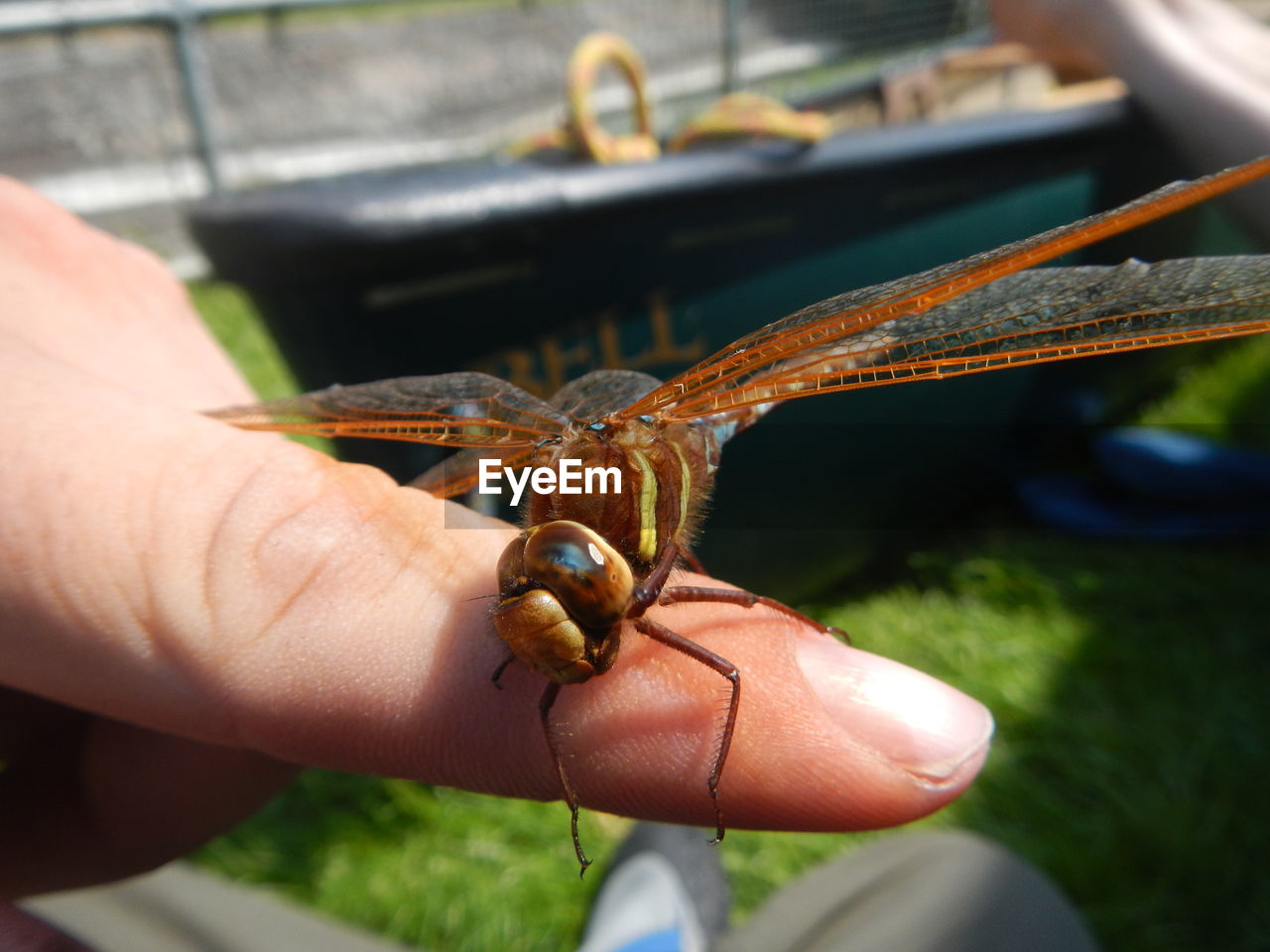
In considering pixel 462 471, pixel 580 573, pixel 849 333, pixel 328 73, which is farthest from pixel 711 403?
pixel 328 73

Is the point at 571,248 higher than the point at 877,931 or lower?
higher

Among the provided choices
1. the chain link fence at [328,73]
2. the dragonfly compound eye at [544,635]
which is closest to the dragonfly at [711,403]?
the dragonfly compound eye at [544,635]

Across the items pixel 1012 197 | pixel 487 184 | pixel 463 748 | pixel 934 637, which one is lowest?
pixel 934 637

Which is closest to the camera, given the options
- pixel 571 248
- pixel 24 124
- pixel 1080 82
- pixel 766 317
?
pixel 571 248

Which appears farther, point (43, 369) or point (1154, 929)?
point (1154, 929)

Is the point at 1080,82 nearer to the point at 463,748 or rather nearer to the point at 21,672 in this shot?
the point at 463,748

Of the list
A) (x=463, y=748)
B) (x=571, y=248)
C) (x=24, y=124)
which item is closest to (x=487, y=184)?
(x=571, y=248)

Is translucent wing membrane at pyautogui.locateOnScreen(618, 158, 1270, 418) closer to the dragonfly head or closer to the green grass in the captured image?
the dragonfly head

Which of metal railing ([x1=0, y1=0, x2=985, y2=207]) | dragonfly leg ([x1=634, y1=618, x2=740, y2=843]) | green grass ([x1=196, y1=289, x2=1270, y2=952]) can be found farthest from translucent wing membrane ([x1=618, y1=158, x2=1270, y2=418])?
metal railing ([x1=0, y1=0, x2=985, y2=207])
